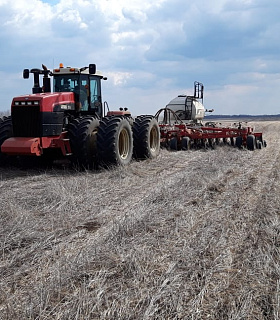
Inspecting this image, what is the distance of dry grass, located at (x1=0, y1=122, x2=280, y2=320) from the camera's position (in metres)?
3.02

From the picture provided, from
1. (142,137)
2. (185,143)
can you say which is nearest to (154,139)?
(142,137)

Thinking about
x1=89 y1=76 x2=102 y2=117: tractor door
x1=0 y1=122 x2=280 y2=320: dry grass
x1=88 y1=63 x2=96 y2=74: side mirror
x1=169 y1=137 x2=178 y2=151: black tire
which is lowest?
x1=0 y1=122 x2=280 y2=320: dry grass

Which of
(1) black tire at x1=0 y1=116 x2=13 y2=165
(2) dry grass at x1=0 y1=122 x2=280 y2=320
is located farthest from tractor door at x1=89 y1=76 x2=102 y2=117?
(2) dry grass at x1=0 y1=122 x2=280 y2=320

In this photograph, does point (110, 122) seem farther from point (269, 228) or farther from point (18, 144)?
point (269, 228)

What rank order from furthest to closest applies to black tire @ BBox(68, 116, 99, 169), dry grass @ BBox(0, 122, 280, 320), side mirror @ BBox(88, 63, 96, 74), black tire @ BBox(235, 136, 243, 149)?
1. black tire @ BBox(235, 136, 243, 149)
2. side mirror @ BBox(88, 63, 96, 74)
3. black tire @ BBox(68, 116, 99, 169)
4. dry grass @ BBox(0, 122, 280, 320)

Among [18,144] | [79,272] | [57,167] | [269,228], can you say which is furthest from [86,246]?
[57,167]

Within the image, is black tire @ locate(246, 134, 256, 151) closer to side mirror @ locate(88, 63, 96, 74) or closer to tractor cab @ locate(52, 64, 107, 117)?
tractor cab @ locate(52, 64, 107, 117)

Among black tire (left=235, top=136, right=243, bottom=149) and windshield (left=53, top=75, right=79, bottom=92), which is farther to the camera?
black tire (left=235, top=136, right=243, bottom=149)

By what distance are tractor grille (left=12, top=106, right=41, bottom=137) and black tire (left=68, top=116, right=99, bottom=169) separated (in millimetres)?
767

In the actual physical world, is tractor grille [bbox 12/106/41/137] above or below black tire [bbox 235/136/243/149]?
above

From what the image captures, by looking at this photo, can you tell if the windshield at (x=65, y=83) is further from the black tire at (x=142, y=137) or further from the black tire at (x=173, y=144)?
the black tire at (x=173, y=144)

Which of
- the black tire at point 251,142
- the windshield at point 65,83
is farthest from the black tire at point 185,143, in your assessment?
the windshield at point 65,83

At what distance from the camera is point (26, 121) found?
28.2 ft

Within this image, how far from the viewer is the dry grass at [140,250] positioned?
3.02m
